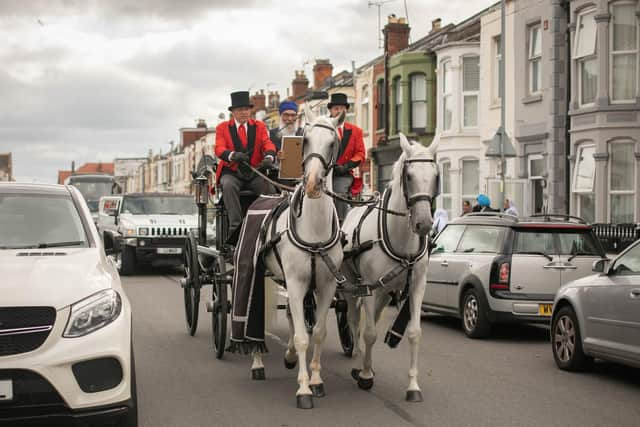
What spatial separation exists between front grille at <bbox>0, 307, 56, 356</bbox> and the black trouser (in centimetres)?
465

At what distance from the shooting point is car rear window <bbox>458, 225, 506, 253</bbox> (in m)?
12.3

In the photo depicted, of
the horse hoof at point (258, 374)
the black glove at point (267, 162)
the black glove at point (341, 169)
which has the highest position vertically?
the black glove at point (267, 162)

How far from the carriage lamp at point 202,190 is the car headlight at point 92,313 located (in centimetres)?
592

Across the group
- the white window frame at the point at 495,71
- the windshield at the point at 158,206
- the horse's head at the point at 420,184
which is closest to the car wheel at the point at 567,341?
the horse's head at the point at 420,184

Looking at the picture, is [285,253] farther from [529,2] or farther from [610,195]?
[529,2]

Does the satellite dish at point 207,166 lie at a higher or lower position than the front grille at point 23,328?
higher

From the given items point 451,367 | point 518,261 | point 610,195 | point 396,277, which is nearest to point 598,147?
point 610,195

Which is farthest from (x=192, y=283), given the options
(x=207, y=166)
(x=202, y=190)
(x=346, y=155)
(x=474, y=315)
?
(x=474, y=315)

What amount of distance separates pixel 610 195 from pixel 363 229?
17.7 m

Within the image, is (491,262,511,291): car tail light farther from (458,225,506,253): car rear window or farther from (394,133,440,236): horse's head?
(394,133,440,236): horse's head

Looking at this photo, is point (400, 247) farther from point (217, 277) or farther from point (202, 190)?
point (202, 190)

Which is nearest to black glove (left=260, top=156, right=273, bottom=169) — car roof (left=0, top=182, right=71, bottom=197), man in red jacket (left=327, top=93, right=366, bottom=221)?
man in red jacket (left=327, top=93, right=366, bottom=221)

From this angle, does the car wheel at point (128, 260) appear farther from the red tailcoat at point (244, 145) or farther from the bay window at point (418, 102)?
the bay window at point (418, 102)

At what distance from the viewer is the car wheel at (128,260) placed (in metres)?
22.8
